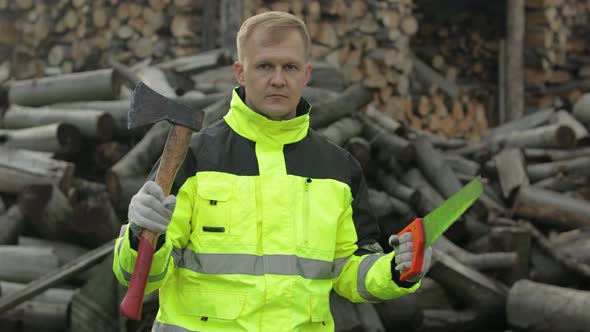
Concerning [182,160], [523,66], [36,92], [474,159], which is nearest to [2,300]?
[182,160]

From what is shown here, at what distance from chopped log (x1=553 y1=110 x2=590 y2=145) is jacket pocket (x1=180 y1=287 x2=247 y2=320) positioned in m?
5.00

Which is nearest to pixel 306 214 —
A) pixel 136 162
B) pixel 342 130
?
pixel 136 162

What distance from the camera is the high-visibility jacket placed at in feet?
6.29

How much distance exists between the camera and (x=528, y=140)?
6.61m

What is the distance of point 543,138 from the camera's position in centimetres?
644

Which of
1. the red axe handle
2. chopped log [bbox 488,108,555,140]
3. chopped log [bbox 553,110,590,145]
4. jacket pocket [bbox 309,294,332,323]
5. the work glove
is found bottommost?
chopped log [bbox 488,108,555,140]

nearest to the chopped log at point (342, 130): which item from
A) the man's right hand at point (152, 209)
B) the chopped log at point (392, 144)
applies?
the chopped log at point (392, 144)

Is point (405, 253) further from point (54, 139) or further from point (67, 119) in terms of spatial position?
point (67, 119)

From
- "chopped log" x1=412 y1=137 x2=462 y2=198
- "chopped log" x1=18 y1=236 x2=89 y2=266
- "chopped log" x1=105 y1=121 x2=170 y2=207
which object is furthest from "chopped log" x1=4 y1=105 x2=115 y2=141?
"chopped log" x1=412 y1=137 x2=462 y2=198

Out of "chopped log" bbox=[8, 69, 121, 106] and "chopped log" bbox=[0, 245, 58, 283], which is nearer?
"chopped log" bbox=[0, 245, 58, 283]

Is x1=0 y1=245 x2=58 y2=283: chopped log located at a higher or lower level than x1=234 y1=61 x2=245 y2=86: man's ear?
lower

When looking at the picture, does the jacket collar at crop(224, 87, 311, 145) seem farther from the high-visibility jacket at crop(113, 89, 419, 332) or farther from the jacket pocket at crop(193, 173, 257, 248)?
the jacket pocket at crop(193, 173, 257, 248)

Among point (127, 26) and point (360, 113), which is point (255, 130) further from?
point (127, 26)

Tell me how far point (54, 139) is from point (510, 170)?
12.0ft
